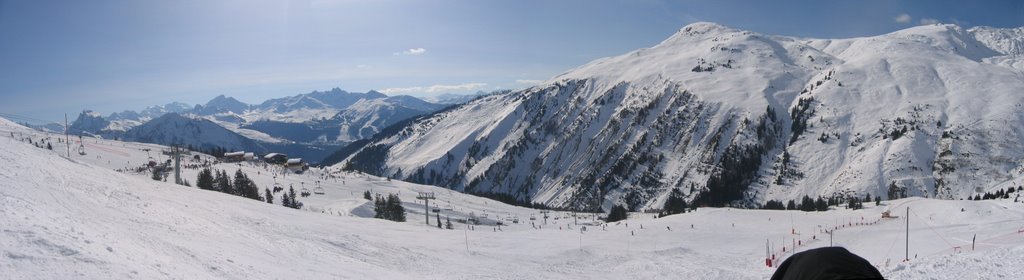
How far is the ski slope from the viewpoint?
41.9 feet

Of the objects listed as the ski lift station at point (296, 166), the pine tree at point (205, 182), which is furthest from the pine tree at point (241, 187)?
the ski lift station at point (296, 166)

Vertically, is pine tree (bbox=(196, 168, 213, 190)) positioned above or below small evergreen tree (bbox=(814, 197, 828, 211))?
above

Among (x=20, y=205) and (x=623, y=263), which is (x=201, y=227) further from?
(x=623, y=263)

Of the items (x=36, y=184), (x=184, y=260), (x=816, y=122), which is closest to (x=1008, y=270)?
(x=184, y=260)

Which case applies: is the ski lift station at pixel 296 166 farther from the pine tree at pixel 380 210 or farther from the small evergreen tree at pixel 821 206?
the small evergreen tree at pixel 821 206

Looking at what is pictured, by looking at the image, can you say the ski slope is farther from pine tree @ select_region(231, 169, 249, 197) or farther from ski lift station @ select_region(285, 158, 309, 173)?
ski lift station @ select_region(285, 158, 309, 173)

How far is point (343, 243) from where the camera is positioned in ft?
93.0

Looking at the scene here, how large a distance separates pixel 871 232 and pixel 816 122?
17189cm

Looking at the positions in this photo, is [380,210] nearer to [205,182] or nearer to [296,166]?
[205,182]

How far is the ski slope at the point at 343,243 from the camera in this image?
1277 centimetres

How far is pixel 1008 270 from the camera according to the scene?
19906 mm

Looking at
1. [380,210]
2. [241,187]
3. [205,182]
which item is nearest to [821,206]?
[380,210]

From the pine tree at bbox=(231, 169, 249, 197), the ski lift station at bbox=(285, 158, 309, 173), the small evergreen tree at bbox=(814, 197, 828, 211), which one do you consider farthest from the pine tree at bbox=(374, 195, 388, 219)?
the ski lift station at bbox=(285, 158, 309, 173)

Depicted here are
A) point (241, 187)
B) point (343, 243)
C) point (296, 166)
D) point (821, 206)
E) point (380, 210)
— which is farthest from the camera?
point (296, 166)
